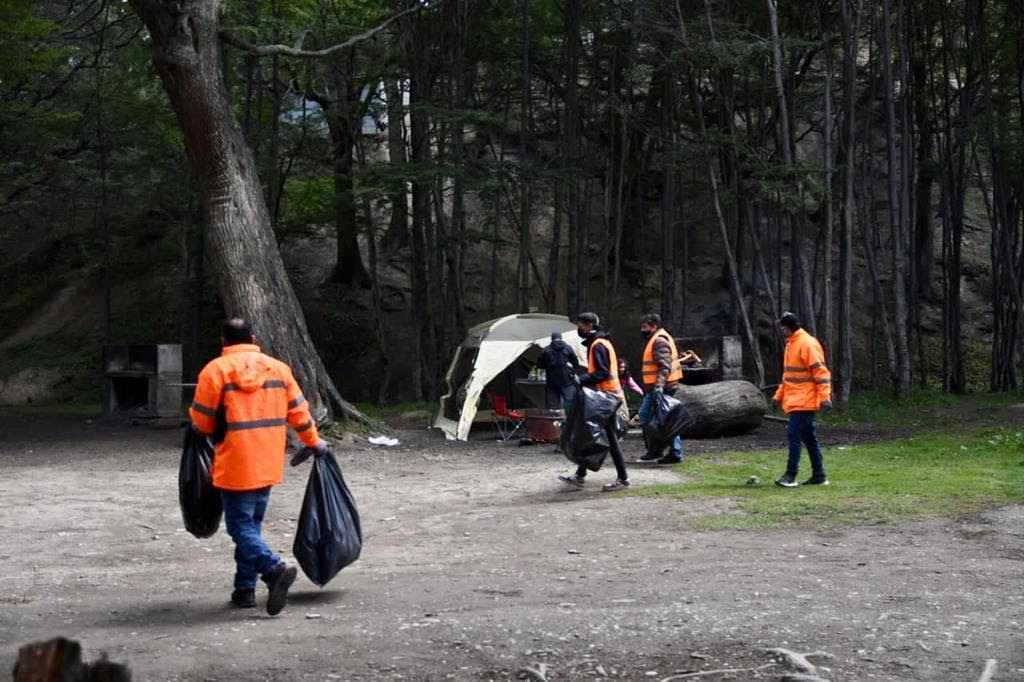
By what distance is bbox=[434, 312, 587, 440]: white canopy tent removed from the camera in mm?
16969

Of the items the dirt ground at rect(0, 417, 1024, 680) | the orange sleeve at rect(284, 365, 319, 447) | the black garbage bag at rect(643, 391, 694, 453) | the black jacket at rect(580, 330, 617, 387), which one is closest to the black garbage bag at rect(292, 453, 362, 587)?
the orange sleeve at rect(284, 365, 319, 447)

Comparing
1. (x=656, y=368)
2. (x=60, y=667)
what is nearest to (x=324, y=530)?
(x=60, y=667)

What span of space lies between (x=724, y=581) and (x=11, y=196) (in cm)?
2131

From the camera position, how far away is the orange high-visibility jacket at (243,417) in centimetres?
639

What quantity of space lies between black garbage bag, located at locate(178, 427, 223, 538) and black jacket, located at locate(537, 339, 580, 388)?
8.37 metres

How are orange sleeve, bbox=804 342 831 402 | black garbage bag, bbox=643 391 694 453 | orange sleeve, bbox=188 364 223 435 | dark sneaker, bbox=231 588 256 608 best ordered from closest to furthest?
orange sleeve, bbox=188 364 223 435 < dark sneaker, bbox=231 588 256 608 < orange sleeve, bbox=804 342 831 402 < black garbage bag, bbox=643 391 694 453

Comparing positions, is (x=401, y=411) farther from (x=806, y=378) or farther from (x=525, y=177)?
(x=806, y=378)

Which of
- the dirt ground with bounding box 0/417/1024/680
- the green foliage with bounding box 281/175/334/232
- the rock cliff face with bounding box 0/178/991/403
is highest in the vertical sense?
the green foliage with bounding box 281/175/334/232

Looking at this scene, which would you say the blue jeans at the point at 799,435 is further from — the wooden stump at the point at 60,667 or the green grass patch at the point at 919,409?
the wooden stump at the point at 60,667

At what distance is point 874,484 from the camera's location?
10.9 metres

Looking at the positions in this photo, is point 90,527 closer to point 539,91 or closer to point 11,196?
point 11,196

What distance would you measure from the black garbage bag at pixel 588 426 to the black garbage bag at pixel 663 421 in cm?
175

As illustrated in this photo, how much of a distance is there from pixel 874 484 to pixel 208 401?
6694mm

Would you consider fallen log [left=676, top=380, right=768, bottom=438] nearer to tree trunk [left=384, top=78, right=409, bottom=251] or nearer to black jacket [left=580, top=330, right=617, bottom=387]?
black jacket [left=580, top=330, right=617, bottom=387]
